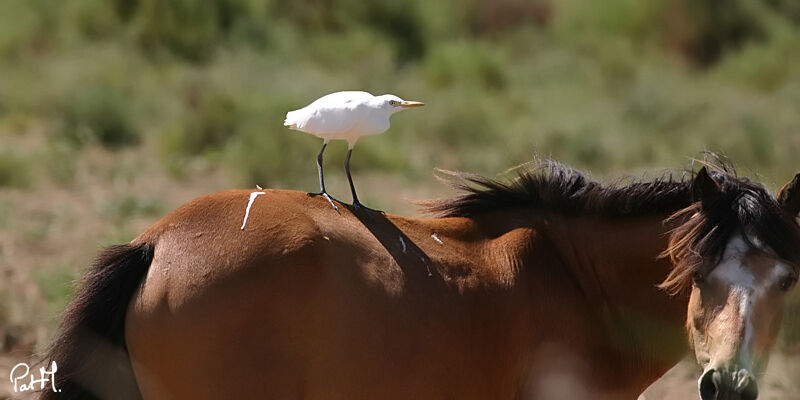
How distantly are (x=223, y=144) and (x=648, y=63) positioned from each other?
11152 mm

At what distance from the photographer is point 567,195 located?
406 centimetres

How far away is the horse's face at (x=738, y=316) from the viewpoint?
3283mm

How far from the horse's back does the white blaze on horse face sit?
0.79m

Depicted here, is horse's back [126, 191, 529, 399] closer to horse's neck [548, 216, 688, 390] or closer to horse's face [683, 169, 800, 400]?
horse's neck [548, 216, 688, 390]

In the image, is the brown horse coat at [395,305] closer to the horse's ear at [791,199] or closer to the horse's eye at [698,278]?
the horse's eye at [698,278]

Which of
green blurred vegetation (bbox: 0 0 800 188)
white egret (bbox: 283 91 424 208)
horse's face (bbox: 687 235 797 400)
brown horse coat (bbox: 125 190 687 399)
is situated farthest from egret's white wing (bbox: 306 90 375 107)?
green blurred vegetation (bbox: 0 0 800 188)

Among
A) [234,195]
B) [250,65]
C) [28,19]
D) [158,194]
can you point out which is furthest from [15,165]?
[28,19]

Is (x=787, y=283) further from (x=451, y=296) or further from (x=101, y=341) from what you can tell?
(x=101, y=341)

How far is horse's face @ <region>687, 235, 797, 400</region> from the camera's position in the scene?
3283 millimetres

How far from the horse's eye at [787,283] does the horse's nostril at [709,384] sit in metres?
0.42

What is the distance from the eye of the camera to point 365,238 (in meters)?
3.59

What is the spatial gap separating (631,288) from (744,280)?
60cm

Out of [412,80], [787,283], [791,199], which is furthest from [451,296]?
[412,80]

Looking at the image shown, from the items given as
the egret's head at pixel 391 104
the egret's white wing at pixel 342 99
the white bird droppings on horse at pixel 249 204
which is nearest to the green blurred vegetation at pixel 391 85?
the white bird droppings on horse at pixel 249 204
